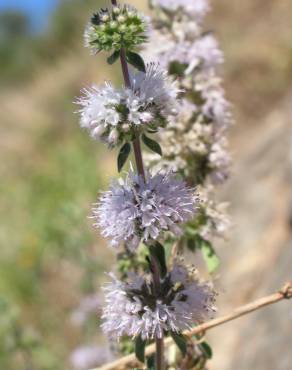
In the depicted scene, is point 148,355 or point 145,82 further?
point 148,355

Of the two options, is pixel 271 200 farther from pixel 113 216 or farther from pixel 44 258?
pixel 113 216

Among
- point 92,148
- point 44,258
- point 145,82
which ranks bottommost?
point 145,82

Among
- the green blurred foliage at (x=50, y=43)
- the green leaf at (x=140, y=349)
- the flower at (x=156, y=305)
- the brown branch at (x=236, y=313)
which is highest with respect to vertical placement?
the green blurred foliage at (x=50, y=43)

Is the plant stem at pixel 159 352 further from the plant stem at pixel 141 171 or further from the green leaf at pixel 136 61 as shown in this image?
the green leaf at pixel 136 61

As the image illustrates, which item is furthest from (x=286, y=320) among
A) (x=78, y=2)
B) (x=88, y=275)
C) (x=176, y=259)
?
(x=78, y=2)

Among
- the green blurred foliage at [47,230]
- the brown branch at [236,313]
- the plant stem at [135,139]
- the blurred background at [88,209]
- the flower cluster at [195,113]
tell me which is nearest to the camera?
the plant stem at [135,139]

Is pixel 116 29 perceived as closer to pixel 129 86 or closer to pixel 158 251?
pixel 129 86

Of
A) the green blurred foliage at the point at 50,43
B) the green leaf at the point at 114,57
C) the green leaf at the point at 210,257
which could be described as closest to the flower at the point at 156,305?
the green leaf at the point at 210,257
